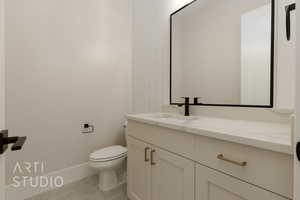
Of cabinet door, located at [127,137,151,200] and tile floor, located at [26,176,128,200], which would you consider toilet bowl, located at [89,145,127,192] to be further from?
cabinet door, located at [127,137,151,200]

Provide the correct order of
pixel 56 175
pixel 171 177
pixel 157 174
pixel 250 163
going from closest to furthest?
pixel 250 163 → pixel 171 177 → pixel 157 174 → pixel 56 175

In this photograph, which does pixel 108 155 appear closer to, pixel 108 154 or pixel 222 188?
pixel 108 154

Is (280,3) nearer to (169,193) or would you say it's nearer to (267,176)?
(267,176)

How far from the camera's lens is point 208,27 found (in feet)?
4.76

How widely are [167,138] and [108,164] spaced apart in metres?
0.86

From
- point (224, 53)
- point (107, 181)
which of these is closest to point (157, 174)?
point (107, 181)

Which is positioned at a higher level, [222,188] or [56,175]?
[222,188]

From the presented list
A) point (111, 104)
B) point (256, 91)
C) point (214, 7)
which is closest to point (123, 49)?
point (111, 104)

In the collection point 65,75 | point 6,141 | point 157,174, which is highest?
point 65,75

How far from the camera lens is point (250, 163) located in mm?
663

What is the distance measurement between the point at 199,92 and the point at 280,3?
2.70 feet

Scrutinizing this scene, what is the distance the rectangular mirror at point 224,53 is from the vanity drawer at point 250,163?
1.81ft

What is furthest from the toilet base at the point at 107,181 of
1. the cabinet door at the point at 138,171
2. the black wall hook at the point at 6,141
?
the black wall hook at the point at 6,141

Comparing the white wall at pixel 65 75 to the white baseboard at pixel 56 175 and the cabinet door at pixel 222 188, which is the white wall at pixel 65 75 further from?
the cabinet door at pixel 222 188
